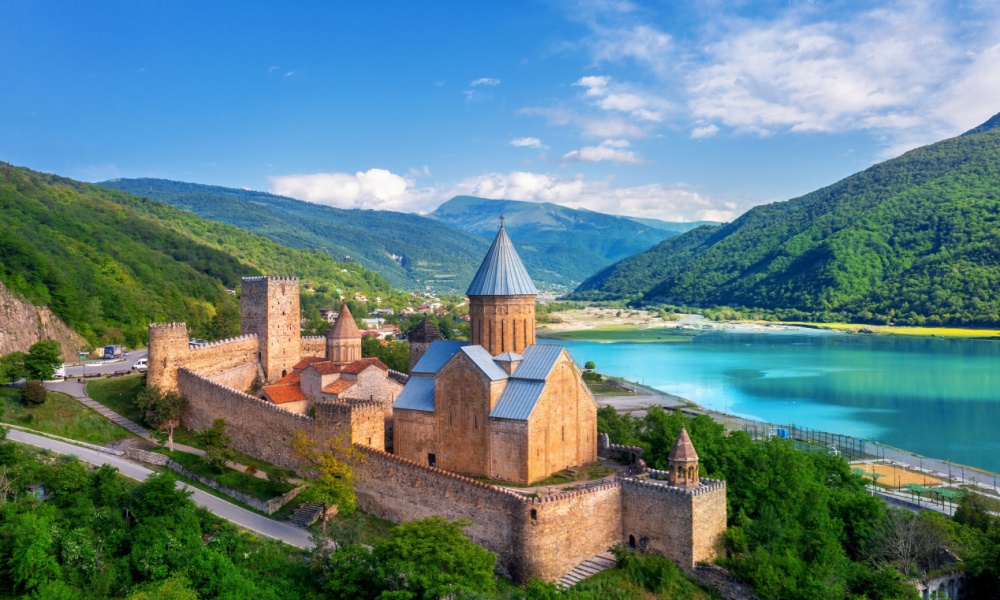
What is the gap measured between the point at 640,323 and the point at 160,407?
108127 millimetres

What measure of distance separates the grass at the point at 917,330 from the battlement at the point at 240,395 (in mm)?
87765

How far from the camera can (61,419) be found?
23.2 meters

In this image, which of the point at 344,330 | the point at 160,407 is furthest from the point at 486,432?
the point at 160,407

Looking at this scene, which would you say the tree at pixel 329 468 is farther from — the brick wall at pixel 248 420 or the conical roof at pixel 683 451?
the conical roof at pixel 683 451

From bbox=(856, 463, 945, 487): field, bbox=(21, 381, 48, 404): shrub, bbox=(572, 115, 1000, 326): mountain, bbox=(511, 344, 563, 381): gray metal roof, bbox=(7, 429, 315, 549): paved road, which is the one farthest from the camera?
bbox=(572, 115, 1000, 326): mountain

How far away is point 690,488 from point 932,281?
96481mm

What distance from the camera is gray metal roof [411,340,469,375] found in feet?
70.9

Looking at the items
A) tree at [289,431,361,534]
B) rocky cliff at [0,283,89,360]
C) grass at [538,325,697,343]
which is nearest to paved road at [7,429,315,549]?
tree at [289,431,361,534]

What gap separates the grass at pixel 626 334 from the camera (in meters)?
101

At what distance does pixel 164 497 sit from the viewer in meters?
16.7

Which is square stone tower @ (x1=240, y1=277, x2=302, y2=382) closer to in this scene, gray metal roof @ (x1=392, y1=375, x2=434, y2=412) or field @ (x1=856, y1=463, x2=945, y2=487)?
gray metal roof @ (x1=392, y1=375, x2=434, y2=412)

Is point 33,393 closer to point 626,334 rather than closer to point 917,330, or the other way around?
point 626,334

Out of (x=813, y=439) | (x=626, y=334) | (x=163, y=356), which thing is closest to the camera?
(x=163, y=356)

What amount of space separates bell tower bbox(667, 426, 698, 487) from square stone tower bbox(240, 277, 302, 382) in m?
18.0
